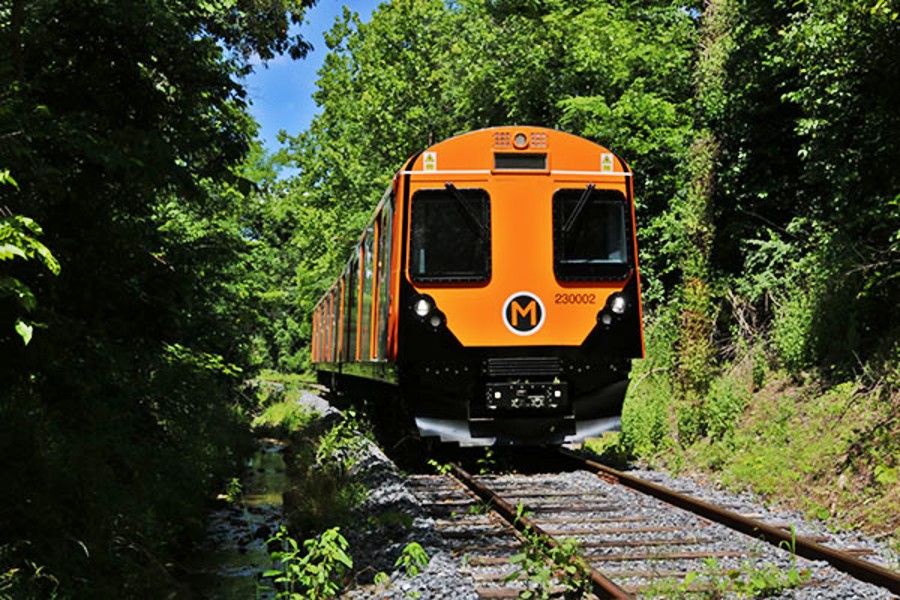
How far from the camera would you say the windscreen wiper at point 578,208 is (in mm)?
8734

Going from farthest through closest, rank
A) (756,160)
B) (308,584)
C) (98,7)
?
(756,160) < (98,7) < (308,584)

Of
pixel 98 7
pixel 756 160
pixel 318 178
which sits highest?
pixel 318 178

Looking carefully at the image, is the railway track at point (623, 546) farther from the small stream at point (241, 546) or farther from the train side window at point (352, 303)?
the train side window at point (352, 303)

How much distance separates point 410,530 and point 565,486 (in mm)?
2761

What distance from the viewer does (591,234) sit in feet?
29.0

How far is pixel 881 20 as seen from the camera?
8234 millimetres

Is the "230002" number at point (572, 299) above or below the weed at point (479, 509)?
above

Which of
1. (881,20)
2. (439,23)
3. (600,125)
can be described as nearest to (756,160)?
(600,125)

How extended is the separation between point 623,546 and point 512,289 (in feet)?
11.7

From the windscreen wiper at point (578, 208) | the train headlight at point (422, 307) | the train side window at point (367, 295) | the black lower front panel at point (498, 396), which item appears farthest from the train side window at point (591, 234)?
the train side window at point (367, 295)

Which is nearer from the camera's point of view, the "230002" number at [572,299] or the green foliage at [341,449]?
the "230002" number at [572,299]

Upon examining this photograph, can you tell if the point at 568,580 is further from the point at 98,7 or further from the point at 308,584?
the point at 98,7

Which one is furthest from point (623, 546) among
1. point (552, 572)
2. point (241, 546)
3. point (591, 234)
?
point (241, 546)

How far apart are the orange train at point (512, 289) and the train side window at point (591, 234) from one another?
0.04 ft
